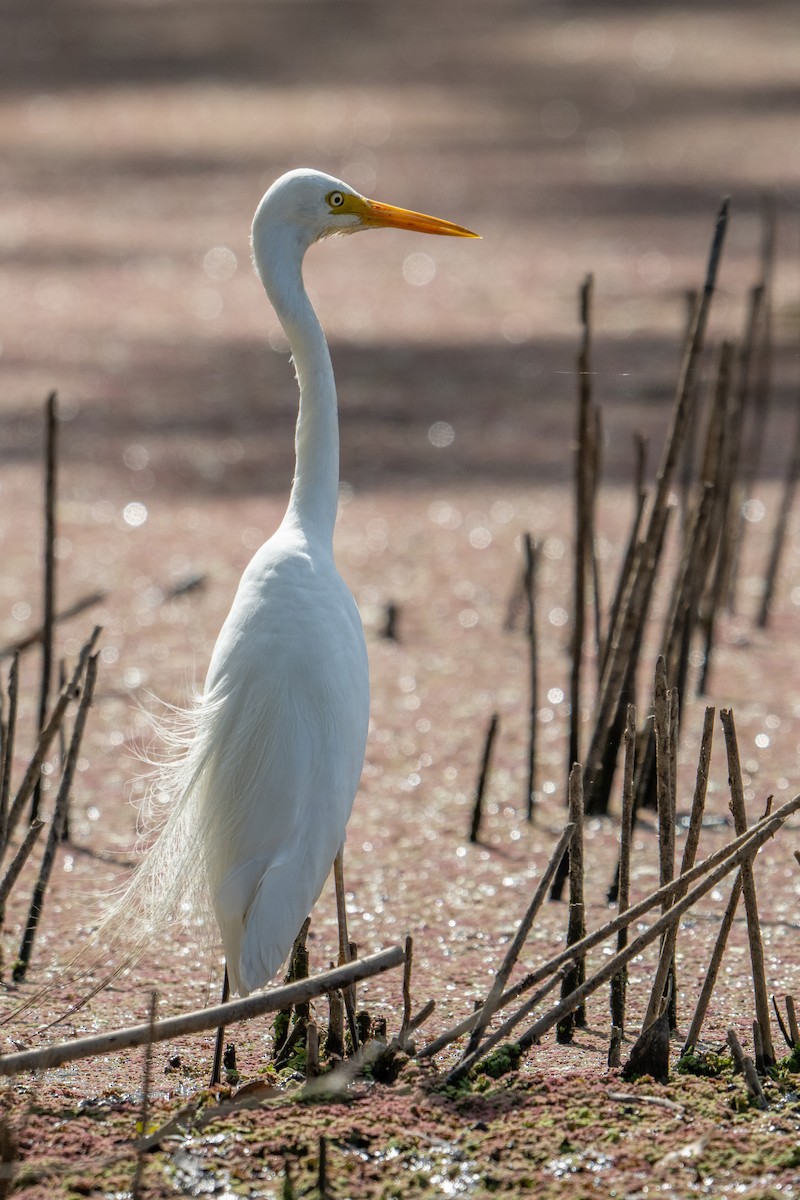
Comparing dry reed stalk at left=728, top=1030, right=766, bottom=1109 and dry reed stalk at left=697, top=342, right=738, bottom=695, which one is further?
dry reed stalk at left=697, top=342, right=738, bottom=695

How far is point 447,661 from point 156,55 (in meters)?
13.8

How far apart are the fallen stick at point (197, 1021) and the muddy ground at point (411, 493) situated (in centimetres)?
15

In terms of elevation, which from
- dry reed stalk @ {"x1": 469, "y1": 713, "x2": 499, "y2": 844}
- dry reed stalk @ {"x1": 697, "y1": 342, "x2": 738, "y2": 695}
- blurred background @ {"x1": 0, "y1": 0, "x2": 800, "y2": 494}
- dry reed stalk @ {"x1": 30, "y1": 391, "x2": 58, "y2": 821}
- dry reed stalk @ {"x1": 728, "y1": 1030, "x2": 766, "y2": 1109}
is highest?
blurred background @ {"x1": 0, "y1": 0, "x2": 800, "y2": 494}

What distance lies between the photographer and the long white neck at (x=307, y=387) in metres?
2.75

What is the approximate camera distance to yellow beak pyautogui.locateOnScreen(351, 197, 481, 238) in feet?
9.47

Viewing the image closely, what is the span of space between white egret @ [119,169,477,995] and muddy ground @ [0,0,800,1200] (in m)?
0.26

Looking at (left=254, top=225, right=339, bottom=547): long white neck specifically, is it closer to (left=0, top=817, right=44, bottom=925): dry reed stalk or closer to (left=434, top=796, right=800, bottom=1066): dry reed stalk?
(left=0, top=817, right=44, bottom=925): dry reed stalk

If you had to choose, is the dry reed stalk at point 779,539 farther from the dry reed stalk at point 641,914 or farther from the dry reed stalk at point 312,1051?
the dry reed stalk at point 312,1051

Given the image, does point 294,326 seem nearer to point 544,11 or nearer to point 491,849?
point 491,849

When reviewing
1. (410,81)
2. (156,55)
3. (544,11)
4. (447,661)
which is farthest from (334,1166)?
(544,11)

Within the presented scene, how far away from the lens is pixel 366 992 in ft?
9.13

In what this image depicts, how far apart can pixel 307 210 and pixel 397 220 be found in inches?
10.3

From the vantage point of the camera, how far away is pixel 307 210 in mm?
2768

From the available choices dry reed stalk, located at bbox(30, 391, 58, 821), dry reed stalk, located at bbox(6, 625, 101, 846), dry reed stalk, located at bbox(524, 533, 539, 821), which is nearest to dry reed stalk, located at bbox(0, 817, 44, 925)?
dry reed stalk, located at bbox(6, 625, 101, 846)
